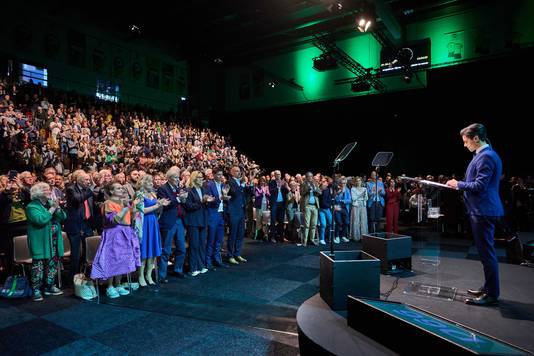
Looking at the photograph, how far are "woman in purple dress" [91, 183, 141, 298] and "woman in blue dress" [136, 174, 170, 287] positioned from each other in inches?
10.2

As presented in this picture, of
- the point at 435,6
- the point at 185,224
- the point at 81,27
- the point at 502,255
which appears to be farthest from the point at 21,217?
the point at 435,6

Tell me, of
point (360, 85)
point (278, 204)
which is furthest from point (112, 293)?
point (360, 85)

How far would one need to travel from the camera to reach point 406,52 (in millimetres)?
12789

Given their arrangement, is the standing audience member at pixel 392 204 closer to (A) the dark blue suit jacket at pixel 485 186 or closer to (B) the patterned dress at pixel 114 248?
(A) the dark blue suit jacket at pixel 485 186

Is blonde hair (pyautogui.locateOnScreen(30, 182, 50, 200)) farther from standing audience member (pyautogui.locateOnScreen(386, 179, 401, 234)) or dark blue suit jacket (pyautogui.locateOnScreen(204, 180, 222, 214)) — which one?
standing audience member (pyautogui.locateOnScreen(386, 179, 401, 234))

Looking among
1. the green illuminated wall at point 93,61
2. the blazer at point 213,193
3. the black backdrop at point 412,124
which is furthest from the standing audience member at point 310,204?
the green illuminated wall at point 93,61

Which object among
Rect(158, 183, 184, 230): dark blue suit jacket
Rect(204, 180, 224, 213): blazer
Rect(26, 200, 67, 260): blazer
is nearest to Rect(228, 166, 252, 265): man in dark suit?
Rect(204, 180, 224, 213): blazer

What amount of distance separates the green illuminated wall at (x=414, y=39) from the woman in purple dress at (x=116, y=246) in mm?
14752

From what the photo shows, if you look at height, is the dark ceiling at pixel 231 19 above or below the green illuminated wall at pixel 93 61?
above

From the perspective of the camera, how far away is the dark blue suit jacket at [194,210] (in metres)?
5.18

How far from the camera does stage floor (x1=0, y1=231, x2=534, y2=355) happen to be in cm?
283

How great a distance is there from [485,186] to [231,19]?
15.5m

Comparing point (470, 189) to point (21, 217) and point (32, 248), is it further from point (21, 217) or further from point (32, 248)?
point (21, 217)

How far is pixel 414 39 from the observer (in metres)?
15.8
